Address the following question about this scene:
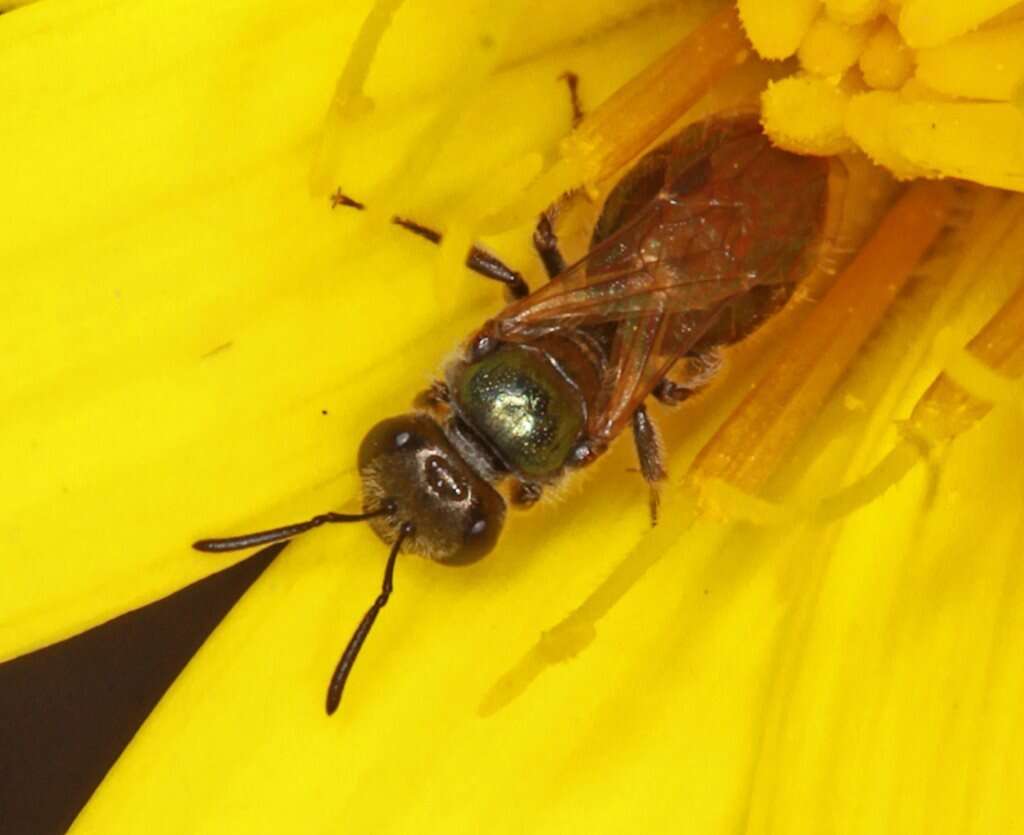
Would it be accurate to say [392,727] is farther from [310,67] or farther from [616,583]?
[310,67]

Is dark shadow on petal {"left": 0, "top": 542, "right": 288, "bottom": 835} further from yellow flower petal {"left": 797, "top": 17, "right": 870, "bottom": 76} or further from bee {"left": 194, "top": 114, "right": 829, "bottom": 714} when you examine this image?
yellow flower petal {"left": 797, "top": 17, "right": 870, "bottom": 76}

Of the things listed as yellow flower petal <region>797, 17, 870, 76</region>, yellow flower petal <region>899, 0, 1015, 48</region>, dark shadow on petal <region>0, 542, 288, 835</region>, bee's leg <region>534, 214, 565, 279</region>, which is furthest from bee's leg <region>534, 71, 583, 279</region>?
dark shadow on petal <region>0, 542, 288, 835</region>

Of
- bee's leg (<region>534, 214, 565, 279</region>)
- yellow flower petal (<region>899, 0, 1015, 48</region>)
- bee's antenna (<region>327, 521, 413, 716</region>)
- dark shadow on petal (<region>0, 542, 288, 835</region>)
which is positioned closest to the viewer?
yellow flower petal (<region>899, 0, 1015, 48</region>)

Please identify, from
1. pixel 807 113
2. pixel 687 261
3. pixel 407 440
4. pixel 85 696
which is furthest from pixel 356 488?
pixel 85 696

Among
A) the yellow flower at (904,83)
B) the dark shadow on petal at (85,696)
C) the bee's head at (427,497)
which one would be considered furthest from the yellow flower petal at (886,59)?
the dark shadow on petal at (85,696)

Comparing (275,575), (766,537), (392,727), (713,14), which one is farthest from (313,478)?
(713,14)

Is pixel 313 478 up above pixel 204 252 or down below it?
below

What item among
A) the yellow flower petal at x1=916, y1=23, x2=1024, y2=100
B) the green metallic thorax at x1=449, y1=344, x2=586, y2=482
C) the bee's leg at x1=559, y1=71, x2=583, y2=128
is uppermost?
the bee's leg at x1=559, y1=71, x2=583, y2=128

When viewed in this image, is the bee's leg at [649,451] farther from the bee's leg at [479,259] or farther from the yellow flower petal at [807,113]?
the yellow flower petal at [807,113]

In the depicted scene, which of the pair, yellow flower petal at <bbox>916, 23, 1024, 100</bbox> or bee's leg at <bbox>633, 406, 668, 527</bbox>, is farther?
bee's leg at <bbox>633, 406, 668, 527</bbox>
